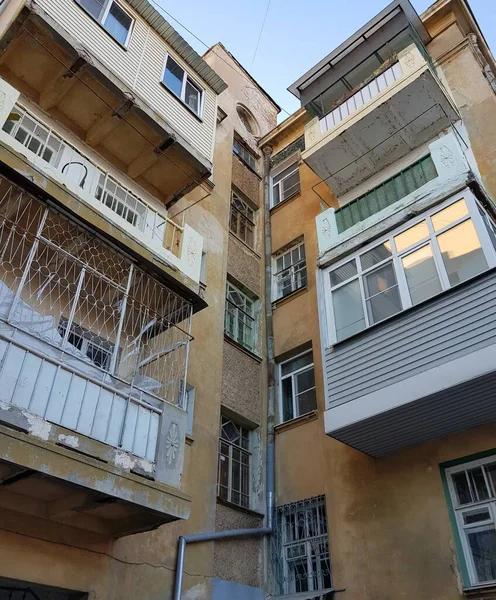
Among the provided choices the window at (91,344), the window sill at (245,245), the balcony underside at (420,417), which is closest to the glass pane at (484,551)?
the balcony underside at (420,417)

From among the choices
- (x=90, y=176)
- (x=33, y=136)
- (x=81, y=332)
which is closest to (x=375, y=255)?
(x=90, y=176)

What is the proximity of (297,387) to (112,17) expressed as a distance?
8.58 meters

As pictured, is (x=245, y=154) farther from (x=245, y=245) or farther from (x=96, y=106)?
(x=96, y=106)

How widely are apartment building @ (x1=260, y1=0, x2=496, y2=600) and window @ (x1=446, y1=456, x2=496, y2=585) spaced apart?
2 centimetres

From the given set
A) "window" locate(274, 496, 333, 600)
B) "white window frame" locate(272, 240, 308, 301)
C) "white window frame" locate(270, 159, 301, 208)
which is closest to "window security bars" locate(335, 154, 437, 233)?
"white window frame" locate(272, 240, 308, 301)

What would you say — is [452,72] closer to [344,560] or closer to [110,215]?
[110,215]

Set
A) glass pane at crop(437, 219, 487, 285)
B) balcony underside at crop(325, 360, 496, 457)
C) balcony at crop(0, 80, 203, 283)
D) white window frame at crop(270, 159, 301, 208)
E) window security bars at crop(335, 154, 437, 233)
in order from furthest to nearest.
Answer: white window frame at crop(270, 159, 301, 208) < window security bars at crop(335, 154, 437, 233) < glass pane at crop(437, 219, 487, 285) < balcony at crop(0, 80, 203, 283) < balcony underside at crop(325, 360, 496, 457)

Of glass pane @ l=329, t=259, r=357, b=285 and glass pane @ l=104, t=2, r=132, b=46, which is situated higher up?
glass pane @ l=104, t=2, r=132, b=46

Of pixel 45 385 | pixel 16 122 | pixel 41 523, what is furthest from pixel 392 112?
pixel 41 523

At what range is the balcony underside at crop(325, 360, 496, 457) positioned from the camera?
7594 mm

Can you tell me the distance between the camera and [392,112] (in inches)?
458

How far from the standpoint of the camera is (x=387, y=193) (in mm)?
10742

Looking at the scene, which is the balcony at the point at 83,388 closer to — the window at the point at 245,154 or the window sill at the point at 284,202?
the window sill at the point at 284,202

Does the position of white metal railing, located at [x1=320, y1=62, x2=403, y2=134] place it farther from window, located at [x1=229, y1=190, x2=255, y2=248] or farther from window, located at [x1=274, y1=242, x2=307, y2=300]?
window, located at [x1=229, y1=190, x2=255, y2=248]
